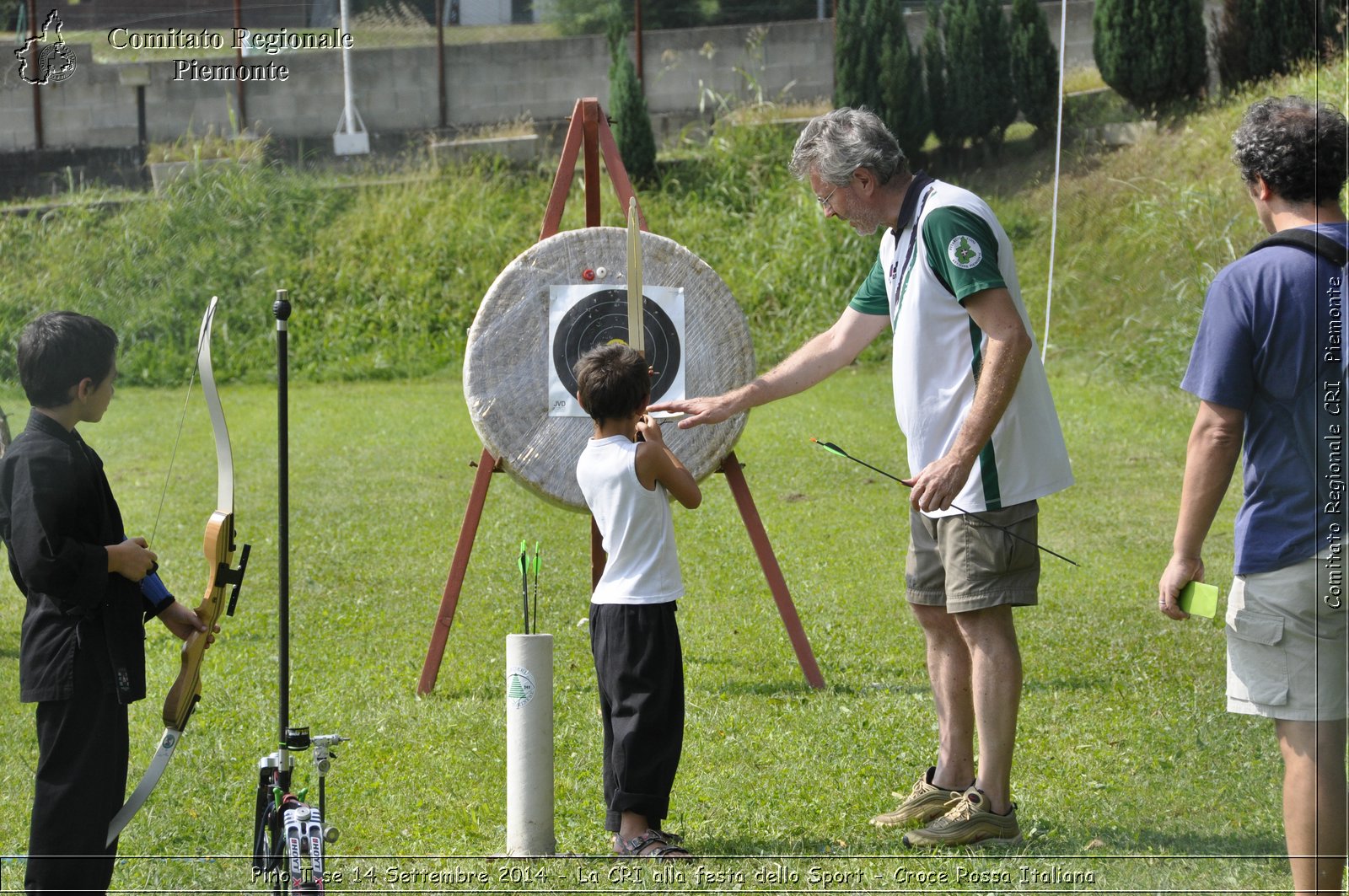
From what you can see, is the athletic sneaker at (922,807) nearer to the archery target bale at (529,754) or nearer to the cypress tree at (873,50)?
the archery target bale at (529,754)

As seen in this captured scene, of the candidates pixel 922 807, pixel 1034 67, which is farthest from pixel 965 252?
pixel 1034 67

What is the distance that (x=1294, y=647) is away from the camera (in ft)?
8.59

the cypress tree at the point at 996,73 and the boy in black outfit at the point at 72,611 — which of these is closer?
the boy in black outfit at the point at 72,611

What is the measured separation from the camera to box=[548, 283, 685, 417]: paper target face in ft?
15.7

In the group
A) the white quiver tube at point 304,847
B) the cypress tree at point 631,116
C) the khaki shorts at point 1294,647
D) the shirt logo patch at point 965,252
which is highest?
the cypress tree at point 631,116

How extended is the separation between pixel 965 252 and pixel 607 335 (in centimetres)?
188

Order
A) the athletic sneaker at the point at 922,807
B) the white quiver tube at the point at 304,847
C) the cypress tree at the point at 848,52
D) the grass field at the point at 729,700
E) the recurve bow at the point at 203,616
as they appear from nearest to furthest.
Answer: the white quiver tube at the point at 304,847, the recurve bow at the point at 203,616, the grass field at the point at 729,700, the athletic sneaker at the point at 922,807, the cypress tree at the point at 848,52

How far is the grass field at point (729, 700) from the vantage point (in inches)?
133

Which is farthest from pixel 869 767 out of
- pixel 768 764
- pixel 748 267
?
pixel 748 267

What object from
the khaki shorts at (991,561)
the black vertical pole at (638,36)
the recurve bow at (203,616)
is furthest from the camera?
the black vertical pole at (638,36)

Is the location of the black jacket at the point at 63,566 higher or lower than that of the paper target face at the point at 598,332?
lower

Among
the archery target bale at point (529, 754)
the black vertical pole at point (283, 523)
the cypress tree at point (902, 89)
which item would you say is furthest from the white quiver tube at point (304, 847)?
the cypress tree at point (902, 89)

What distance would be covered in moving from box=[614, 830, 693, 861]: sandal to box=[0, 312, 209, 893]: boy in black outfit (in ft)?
3.81

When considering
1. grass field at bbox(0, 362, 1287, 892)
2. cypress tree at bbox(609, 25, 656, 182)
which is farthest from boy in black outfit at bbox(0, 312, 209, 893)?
cypress tree at bbox(609, 25, 656, 182)
